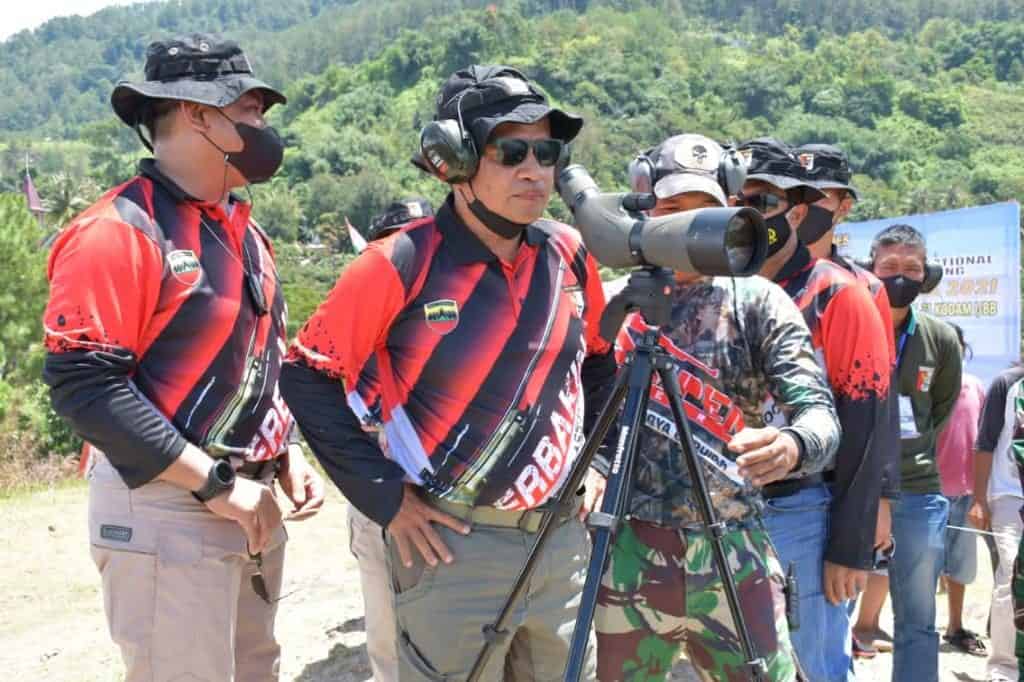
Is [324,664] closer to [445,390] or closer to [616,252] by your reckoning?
[445,390]

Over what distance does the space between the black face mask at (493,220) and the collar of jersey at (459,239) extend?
5 centimetres

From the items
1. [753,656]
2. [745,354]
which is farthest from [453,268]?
[753,656]

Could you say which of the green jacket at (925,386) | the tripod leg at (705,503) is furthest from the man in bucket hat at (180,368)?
the green jacket at (925,386)

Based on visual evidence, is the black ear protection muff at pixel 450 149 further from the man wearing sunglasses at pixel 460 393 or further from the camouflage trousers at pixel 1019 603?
the camouflage trousers at pixel 1019 603

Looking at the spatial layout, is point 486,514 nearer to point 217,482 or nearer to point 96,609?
point 217,482

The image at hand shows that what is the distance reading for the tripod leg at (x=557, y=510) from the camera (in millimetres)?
2186

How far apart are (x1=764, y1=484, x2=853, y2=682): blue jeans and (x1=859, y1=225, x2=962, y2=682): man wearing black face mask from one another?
1065 millimetres

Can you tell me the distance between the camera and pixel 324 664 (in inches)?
215

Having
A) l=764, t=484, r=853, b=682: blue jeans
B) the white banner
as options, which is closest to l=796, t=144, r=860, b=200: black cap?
l=764, t=484, r=853, b=682: blue jeans

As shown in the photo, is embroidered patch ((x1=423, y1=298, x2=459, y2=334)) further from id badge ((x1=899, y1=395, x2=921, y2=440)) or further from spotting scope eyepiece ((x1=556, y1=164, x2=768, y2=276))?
id badge ((x1=899, y1=395, x2=921, y2=440))

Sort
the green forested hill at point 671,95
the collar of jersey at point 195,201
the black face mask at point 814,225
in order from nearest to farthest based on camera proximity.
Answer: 1. the collar of jersey at point 195,201
2. the black face mask at point 814,225
3. the green forested hill at point 671,95

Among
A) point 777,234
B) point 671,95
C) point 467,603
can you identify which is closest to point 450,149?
point 467,603

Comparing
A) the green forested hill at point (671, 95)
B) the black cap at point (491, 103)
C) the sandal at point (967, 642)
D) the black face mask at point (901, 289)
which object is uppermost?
the black cap at point (491, 103)

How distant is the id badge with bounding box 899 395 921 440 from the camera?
4.68m
